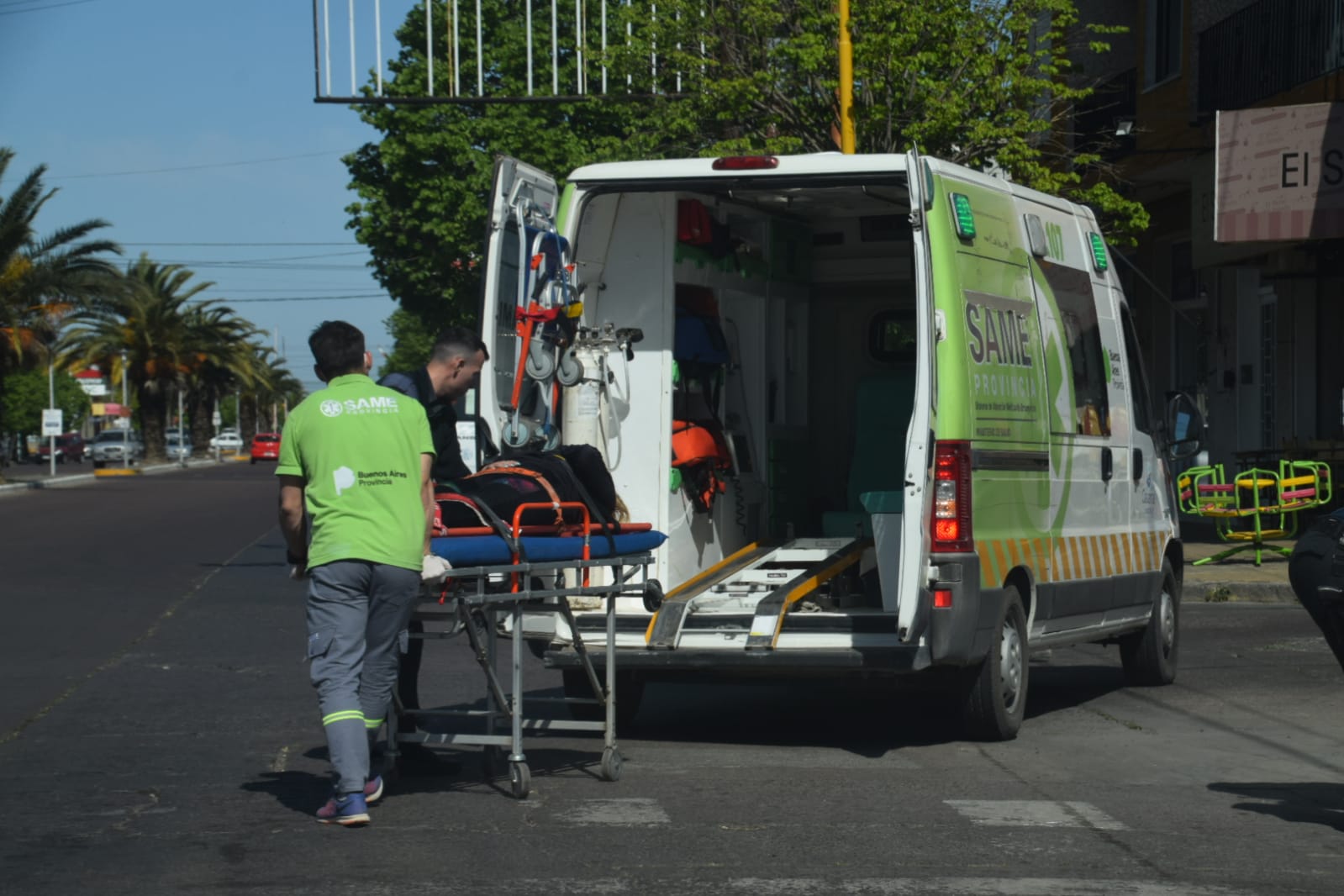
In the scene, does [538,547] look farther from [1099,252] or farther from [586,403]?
[1099,252]

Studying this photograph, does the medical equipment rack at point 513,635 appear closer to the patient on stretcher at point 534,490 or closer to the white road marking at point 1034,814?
the patient on stretcher at point 534,490

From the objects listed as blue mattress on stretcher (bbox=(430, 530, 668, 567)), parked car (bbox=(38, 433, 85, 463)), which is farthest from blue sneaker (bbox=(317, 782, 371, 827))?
parked car (bbox=(38, 433, 85, 463))

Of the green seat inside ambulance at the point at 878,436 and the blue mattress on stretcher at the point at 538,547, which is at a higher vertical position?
the green seat inside ambulance at the point at 878,436

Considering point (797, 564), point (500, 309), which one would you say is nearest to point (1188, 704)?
point (797, 564)

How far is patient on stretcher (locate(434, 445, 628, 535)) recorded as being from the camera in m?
7.57

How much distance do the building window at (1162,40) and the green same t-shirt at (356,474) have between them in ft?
66.0

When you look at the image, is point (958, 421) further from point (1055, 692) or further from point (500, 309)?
point (1055, 692)

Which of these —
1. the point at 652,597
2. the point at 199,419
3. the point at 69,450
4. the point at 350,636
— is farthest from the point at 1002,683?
the point at 69,450

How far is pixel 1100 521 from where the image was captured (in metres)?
10.1

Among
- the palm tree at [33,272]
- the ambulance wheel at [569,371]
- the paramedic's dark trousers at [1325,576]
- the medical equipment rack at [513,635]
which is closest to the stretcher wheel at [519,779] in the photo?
the medical equipment rack at [513,635]

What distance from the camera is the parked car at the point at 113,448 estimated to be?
80.5 metres

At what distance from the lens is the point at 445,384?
793 cm

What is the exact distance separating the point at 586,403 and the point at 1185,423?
11.2 ft

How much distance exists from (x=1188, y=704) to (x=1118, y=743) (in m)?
1.60
